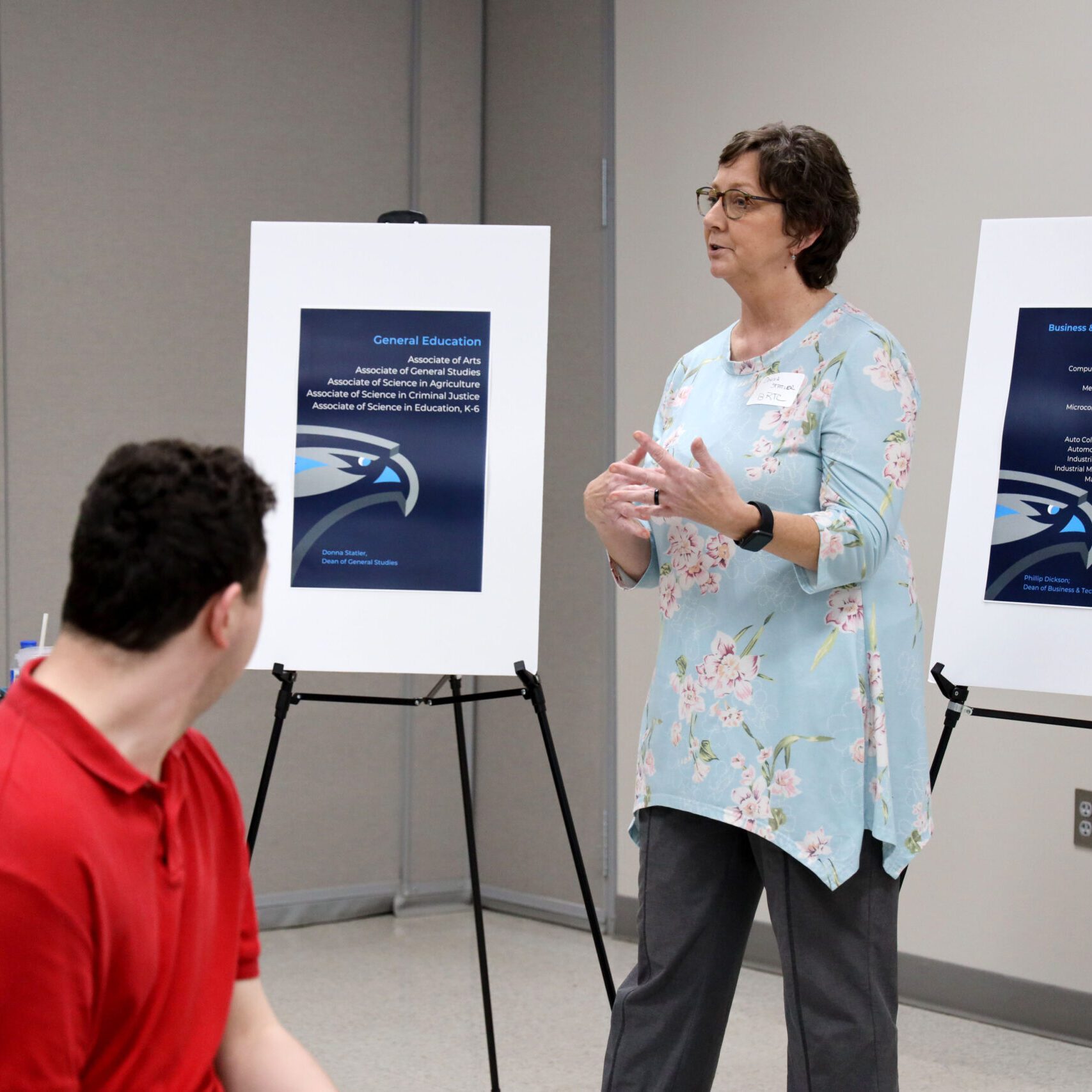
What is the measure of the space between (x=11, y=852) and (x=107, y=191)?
10.3 feet

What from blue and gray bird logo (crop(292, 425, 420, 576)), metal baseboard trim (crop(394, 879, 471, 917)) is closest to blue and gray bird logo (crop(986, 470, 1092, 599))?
blue and gray bird logo (crop(292, 425, 420, 576))

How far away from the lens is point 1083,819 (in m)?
2.91

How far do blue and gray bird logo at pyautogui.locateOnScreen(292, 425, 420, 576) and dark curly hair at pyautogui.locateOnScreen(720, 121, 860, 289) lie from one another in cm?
81

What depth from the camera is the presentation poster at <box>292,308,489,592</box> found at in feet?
7.62

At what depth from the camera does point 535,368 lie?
2330 millimetres

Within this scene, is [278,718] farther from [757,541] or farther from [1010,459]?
[1010,459]

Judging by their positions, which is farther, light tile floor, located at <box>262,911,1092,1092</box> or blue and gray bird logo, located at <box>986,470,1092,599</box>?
Result: light tile floor, located at <box>262,911,1092,1092</box>

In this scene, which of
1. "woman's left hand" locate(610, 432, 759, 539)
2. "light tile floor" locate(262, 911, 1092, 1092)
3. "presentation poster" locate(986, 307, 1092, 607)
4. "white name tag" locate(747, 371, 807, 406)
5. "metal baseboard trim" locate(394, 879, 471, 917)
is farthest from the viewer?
"metal baseboard trim" locate(394, 879, 471, 917)

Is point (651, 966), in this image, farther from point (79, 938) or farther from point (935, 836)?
point (935, 836)

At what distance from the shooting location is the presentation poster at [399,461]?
2.32 meters

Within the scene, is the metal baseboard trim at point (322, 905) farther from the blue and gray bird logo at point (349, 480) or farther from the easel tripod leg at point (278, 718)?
the blue and gray bird logo at point (349, 480)

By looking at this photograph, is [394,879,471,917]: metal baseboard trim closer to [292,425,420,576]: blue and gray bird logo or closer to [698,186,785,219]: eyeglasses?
[292,425,420,576]: blue and gray bird logo

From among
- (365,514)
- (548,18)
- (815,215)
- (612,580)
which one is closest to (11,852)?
(815,215)

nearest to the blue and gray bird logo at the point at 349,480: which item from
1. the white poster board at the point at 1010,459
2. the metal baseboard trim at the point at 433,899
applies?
the white poster board at the point at 1010,459
